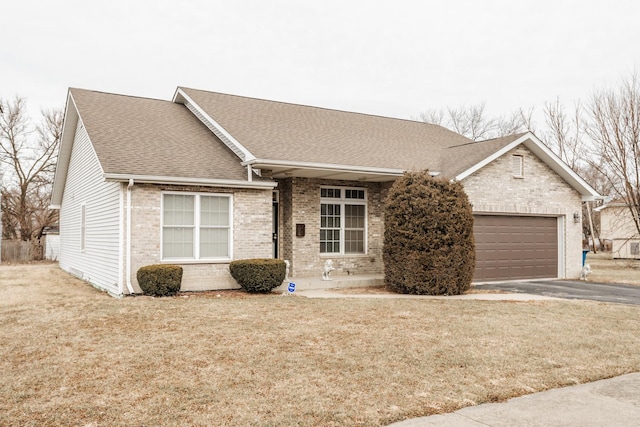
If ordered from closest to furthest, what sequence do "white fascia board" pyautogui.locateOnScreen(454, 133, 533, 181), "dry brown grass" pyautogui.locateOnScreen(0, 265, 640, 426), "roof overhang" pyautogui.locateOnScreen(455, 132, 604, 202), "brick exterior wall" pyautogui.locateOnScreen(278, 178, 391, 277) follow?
"dry brown grass" pyautogui.locateOnScreen(0, 265, 640, 426) → "brick exterior wall" pyautogui.locateOnScreen(278, 178, 391, 277) → "white fascia board" pyautogui.locateOnScreen(454, 133, 533, 181) → "roof overhang" pyautogui.locateOnScreen(455, 132, 604, 202)

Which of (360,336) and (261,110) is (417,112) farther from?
(360,336)

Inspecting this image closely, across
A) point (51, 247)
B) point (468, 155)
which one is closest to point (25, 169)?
point (51, 247)

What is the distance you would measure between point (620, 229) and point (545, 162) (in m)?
21.8

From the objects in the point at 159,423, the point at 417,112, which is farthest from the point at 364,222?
the point at 417,112

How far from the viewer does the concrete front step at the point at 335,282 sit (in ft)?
45.3

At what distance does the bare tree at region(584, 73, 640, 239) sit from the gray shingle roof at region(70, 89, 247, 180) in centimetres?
1851

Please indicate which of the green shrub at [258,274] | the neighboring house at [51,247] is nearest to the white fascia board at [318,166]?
the green shrub at [258,274]

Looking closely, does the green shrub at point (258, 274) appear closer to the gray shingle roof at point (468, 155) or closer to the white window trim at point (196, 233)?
the white window trim at point (196, 233)

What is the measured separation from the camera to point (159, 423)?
444 centimetres

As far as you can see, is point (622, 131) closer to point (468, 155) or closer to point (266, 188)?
point (468, 155)

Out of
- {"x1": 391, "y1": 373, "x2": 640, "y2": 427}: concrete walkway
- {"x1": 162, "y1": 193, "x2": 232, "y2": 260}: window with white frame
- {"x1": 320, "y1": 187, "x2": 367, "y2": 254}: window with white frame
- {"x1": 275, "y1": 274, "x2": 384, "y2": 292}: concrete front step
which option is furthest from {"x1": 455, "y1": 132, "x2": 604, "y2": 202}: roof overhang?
{"x1": 391, "y1": 373, "x2": 640, "y2": 427}: concrete walkway

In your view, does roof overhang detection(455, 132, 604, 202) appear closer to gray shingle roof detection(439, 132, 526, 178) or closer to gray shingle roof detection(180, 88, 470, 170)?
gray shingle roof detection(439, 132, 526, 178)

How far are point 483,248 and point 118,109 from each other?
39.3 feet

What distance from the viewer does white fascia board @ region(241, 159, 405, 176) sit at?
43.4 feet
